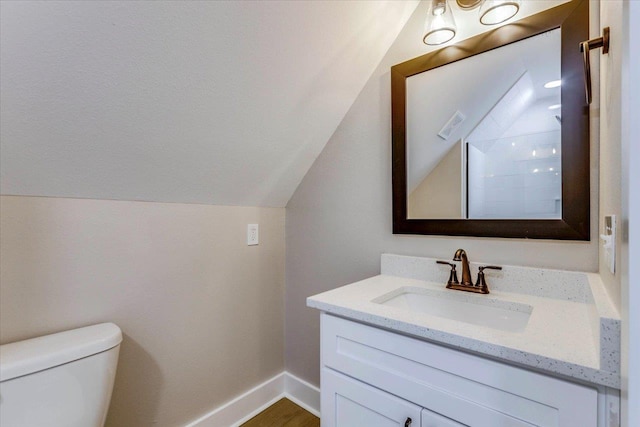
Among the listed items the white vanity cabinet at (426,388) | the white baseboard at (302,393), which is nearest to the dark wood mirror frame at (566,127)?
the white vanity cabinet at (426,388)

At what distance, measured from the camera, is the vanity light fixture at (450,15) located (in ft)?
3.48

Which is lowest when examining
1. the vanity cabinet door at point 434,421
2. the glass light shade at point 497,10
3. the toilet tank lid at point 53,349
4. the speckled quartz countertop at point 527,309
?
the vanity cabinet door at point 434,421

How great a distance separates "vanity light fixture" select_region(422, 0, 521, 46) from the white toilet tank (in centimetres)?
165

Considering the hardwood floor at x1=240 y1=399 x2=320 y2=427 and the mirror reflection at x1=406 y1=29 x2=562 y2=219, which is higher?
the mirror reflection at x1=406 y1=29 x2=562 y2=219

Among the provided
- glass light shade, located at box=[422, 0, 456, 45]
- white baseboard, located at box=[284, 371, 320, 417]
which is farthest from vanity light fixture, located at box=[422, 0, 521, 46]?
white baseboard, located at box=[284, 371, 320, 417]

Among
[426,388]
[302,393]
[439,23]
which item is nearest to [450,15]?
[439,23]

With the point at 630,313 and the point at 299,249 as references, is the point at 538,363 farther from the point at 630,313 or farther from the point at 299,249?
the point at 299,249

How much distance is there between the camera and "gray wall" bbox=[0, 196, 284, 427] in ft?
3.14

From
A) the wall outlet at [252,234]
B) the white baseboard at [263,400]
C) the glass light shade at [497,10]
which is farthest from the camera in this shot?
the wall outlet at [252,234]

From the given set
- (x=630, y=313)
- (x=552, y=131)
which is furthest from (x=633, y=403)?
(x=552, y=131)

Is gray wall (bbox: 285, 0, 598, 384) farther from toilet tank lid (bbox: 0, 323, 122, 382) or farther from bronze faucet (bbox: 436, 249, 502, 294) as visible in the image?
toilet tank lid (bbox: 0, 323, 122, 382)

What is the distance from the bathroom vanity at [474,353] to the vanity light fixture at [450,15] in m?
0.92

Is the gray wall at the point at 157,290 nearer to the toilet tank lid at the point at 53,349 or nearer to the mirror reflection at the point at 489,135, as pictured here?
the toilet tank lid at the point at 53,349

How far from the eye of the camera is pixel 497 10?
1.08m
